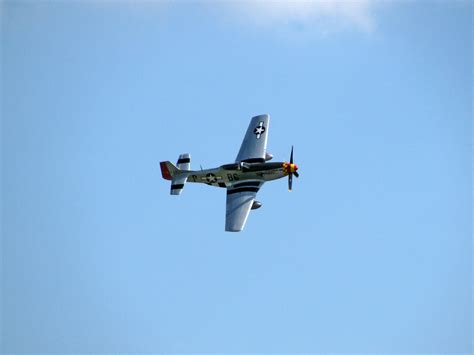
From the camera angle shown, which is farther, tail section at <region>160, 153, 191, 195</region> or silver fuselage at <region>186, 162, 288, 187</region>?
tail section at <region>160, 153, 191, 195</region>

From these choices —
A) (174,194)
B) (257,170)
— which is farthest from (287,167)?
(174,194)

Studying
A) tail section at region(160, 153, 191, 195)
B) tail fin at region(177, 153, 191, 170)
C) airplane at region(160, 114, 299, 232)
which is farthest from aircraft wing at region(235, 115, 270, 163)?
tail section at region(160, 153, 191, 195)

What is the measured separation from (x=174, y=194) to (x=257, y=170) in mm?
5709

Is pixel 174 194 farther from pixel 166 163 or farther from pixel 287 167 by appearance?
pixel 287 167

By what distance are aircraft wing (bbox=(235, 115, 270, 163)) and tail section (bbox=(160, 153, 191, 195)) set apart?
346 cm

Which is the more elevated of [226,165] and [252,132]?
[252,132]

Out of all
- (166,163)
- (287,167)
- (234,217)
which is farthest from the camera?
(166,163)

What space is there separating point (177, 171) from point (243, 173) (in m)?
5.00

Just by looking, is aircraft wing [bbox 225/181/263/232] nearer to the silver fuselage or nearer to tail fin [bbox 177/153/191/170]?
the silver fuselage

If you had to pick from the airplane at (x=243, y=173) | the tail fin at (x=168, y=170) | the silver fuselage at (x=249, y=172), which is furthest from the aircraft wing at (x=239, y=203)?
the tail fin at (x=168, y=170)

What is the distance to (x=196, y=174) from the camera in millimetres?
41594

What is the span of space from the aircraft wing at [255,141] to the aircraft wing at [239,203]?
233 centimetres

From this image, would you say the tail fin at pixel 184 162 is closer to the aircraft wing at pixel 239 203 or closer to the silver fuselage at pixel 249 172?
the silver fuselage at pixel 249 172

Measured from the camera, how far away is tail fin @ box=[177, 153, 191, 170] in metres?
42.2
